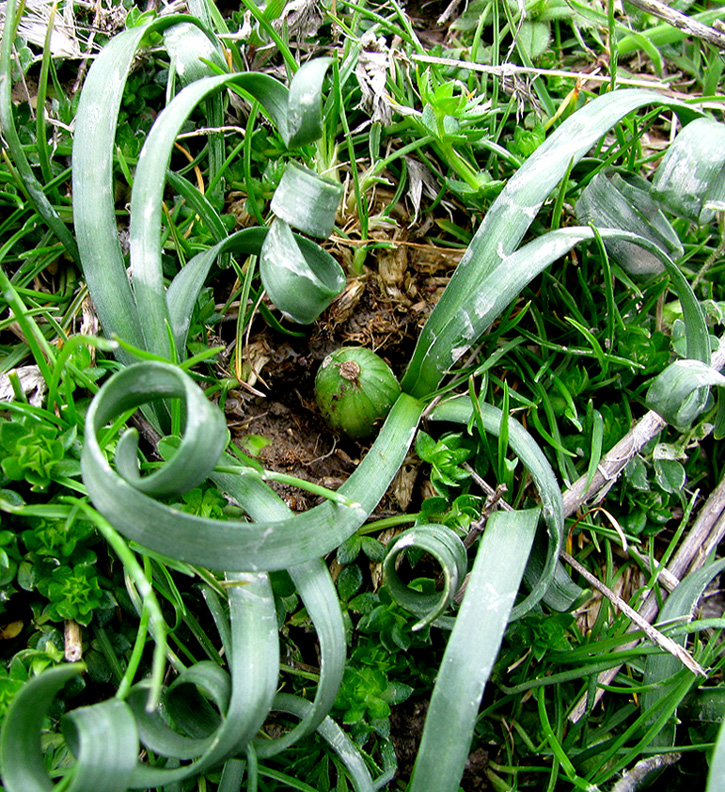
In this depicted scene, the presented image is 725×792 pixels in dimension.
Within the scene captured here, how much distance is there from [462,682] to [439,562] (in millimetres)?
245

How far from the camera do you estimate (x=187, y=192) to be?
154cm

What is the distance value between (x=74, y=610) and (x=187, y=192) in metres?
1.01

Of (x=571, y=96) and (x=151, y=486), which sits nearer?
(x=151, y=486)

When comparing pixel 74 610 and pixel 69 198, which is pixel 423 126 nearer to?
pixel 69 198

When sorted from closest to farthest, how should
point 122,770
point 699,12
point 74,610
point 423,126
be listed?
point 122,770, point 74,610, point 423,126, point 699,12

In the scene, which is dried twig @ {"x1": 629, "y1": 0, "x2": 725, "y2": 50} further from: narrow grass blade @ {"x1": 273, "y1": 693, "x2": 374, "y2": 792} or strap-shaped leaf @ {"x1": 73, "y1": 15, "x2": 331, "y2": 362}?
narrow grass blade @ {"x1": 273, "y1": 693, "x2": 374, "y2": 792}

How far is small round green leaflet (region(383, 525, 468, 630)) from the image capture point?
4.12ft

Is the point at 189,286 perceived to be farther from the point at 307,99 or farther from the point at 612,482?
the point at 612,482

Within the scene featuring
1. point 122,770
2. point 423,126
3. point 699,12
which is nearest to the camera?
point 122,770

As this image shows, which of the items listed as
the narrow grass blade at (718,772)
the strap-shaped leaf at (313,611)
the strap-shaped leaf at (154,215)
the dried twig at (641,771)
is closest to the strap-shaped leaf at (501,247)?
the strap-shaped leaf at (313,611)

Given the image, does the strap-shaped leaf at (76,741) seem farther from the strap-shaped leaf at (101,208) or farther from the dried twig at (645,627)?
the dried twig at (645,627)

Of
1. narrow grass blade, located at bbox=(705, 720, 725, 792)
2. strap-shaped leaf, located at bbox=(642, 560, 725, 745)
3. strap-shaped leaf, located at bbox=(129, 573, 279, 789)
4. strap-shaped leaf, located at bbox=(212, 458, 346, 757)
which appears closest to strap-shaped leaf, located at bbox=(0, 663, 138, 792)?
strap-shaped leaf, located at bbox=(129, 573, 279, 789)

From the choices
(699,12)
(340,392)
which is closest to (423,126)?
(340,392)

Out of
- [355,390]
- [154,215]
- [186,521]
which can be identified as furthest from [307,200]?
[186,521]
